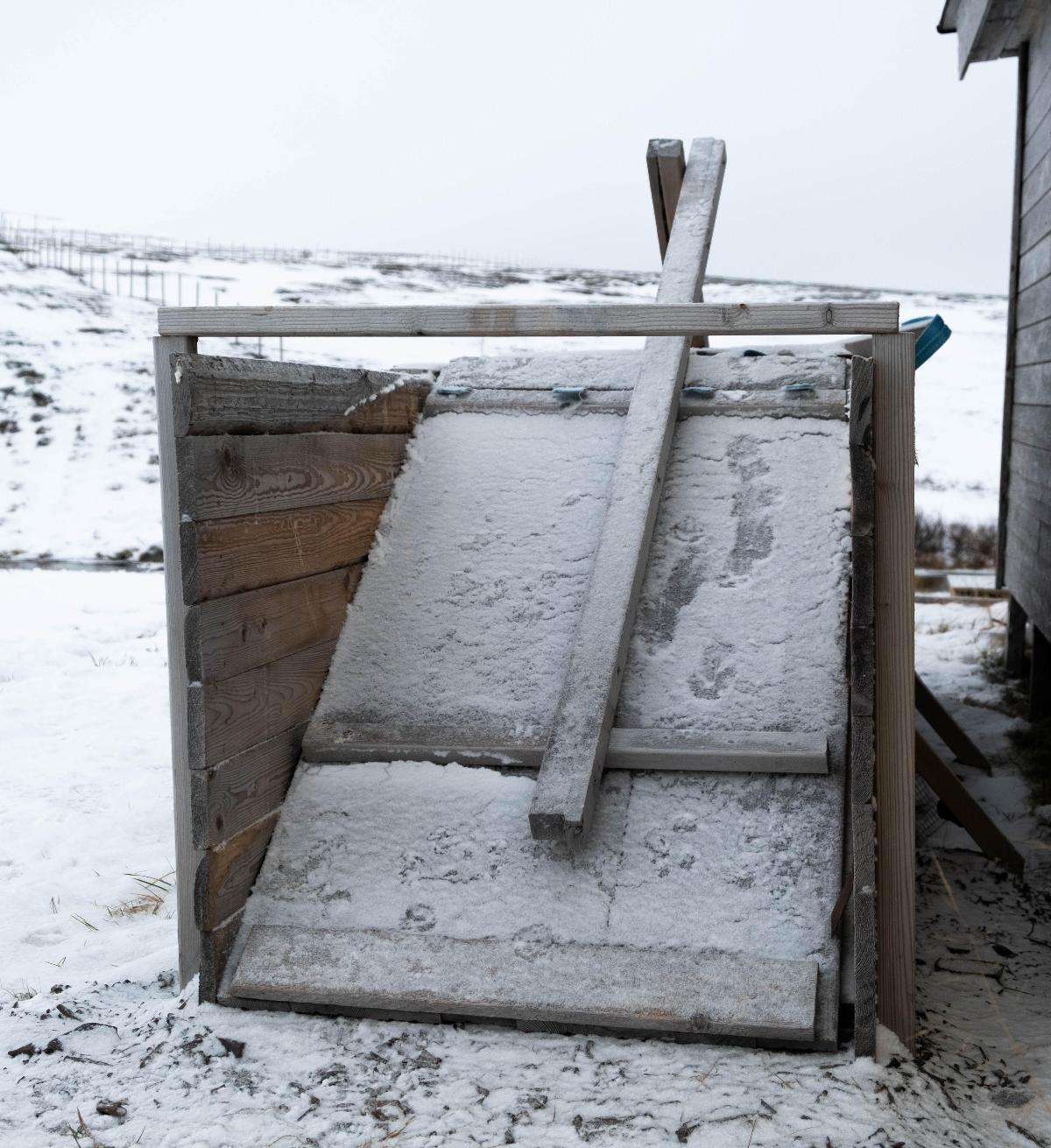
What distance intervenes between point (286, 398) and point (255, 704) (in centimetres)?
76

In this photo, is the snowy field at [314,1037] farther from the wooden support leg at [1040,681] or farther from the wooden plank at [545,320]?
the wooden plank at [545,320]

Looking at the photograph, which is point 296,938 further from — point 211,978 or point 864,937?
point 864,937

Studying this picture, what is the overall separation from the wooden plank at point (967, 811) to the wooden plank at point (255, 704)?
194cm

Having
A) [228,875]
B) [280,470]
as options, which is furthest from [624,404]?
[228,875]

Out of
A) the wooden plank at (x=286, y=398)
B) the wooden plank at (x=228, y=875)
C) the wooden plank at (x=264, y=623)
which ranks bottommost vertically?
the wooden plank at (x=228, y=875)

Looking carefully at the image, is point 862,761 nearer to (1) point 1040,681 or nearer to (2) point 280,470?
(2) point 280,470

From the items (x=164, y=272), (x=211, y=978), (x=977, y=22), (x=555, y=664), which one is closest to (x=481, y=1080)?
(x=211, y=978)

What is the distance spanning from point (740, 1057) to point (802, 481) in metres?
1.67

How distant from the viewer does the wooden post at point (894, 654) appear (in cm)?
250

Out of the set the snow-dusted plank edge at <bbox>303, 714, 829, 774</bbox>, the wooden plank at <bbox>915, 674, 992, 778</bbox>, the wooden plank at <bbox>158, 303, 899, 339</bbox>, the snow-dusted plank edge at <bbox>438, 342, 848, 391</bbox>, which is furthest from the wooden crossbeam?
the wooden plank at <bbox>915, 674, 992, 778</bbox>

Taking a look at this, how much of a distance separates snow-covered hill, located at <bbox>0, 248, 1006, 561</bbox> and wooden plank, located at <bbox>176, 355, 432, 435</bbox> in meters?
7.88

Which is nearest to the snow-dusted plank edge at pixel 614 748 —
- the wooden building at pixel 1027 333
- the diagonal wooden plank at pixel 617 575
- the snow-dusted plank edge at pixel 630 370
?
the diagonal wooden plank at pixel 617 575

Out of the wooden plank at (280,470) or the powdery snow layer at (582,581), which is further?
the powdery snow layer at (582,581)

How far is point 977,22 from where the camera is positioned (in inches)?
210
